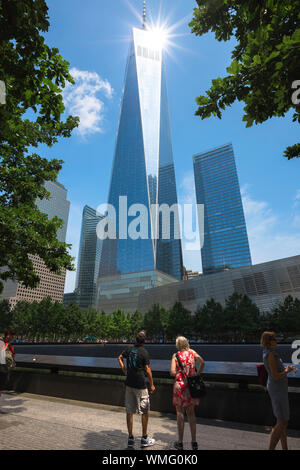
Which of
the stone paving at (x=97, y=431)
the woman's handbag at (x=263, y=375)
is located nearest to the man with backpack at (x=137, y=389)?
the stone paving at (x=97, y=431)

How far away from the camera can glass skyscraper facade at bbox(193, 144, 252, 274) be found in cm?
13962

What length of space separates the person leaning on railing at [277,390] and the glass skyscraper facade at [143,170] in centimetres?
11731

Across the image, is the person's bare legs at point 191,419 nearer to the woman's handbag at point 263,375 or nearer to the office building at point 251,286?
the woman's handbag at point 263,375

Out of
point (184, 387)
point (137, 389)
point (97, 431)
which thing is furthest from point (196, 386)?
point (97, 431)

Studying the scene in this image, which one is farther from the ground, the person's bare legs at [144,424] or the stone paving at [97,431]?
the person's bare legs at [144,424]

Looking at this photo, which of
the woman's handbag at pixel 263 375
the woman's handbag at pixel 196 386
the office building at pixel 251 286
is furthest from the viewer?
the office building at pixel 251 286

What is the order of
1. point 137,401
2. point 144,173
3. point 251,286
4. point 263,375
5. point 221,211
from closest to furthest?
point 263,375 < point 137,401 < point 251,286 < point 144,173 < point 221,211

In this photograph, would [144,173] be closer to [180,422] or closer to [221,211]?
[221,211]

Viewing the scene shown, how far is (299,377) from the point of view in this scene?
4879 mm

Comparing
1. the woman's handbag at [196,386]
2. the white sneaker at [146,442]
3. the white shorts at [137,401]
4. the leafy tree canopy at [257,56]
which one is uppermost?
the leafy tree canopy at [257,56]

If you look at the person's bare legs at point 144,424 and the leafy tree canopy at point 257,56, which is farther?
the person's bare legs at point 144,424

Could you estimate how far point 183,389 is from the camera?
13.8 ft

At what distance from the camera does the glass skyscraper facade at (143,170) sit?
133625 mm

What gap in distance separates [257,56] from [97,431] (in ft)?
22.0
